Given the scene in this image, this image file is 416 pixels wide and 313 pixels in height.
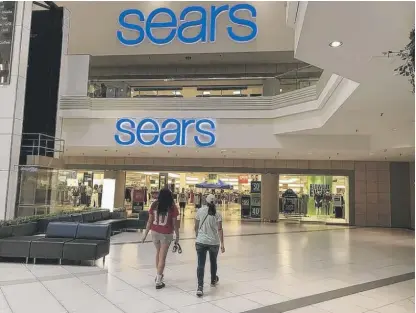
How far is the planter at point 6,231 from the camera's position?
22.8 feet

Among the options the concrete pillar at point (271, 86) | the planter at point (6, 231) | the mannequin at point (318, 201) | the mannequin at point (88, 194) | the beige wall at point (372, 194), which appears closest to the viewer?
the planter at point (6, 231)

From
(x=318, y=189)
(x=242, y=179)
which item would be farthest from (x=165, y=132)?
(x=318, y=189)

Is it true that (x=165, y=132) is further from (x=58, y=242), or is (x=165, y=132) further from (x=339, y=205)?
(x=339, y=205)

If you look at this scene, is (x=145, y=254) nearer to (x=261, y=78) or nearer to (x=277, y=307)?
(x=277, y=307)

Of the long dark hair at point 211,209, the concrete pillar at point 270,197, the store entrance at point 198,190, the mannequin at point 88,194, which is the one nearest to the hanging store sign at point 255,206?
the store entrance at point 198,190

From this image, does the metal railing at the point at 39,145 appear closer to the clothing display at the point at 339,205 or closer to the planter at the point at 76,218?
the planter at the point at 76,218

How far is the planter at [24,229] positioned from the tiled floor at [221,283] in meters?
0.95

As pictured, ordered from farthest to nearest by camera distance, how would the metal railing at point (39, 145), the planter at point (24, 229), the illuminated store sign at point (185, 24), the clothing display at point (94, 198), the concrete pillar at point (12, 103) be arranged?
1. the clothing display at point (94, 198)
2. the illuminated store sign at point (185, 24)
3. the metal railing at point (39, 145)
4. the concrete pillar at point (12, 103)
5. the planter at point (24, 229)

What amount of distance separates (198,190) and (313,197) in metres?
7.68

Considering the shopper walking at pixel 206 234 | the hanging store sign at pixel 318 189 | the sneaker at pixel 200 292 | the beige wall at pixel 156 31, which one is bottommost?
the sneaker at pixel 200 292

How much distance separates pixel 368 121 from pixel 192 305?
22.9ft

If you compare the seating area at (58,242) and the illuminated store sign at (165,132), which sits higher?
the illuminated store sign at (165,132)

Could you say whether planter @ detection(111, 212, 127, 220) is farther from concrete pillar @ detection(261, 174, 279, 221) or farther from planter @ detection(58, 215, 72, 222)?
concrete pillar @ detection(261, 174, 279, 221)

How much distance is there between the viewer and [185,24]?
13211mm
